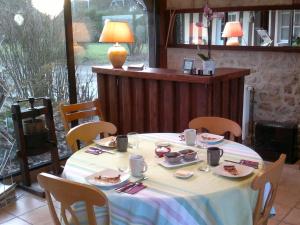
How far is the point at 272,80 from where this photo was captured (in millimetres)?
4562

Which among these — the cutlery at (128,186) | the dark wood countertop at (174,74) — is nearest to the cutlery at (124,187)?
the cutlery at (128,186)

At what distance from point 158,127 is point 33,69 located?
1399mm

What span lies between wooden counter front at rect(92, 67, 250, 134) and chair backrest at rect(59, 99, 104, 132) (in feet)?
1.45

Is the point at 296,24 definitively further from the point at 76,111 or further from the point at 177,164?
the point at 177,164

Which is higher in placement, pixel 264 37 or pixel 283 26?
pixel 283 26

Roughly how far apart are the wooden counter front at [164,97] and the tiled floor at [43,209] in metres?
0.89

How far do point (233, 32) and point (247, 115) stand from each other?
1.02 metres

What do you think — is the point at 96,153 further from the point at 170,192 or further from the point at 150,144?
the point at 170,192

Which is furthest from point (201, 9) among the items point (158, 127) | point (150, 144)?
point (150, 144)

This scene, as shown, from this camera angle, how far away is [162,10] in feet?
17.3

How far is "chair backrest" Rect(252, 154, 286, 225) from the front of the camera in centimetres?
184

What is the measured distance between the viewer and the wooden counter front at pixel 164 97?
3.51 m

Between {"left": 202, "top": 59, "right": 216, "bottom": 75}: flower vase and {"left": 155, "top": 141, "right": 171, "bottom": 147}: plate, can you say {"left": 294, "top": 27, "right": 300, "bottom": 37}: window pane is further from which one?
{"left": 155, "top": 141, "right": 171, "bottom": 147}: plate

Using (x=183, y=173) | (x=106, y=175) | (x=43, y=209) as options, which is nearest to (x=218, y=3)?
(x=43, y=209)
